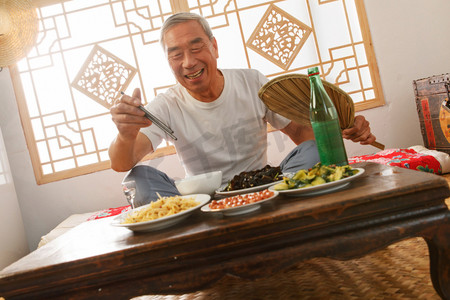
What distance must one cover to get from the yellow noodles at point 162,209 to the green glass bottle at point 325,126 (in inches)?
16.6

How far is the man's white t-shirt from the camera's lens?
196 cm

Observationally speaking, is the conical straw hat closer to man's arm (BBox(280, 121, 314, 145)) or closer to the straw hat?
man's arm (BBox(280, 121, 314, 145))

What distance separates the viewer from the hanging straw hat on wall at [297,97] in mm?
1246

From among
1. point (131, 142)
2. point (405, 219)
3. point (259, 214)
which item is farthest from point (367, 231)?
point (131, 142)

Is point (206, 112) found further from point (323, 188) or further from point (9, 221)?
point (9, 221)

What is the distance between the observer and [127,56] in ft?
12.2

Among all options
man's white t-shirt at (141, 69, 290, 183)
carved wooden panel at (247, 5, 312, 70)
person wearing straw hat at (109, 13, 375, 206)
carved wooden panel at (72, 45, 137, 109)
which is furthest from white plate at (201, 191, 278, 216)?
carved wooden panel at (72, 45, 137, 109)

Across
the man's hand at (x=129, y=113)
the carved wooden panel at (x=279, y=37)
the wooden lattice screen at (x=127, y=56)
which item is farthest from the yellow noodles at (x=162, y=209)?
the carved wooden panel at (x=279, y=37)

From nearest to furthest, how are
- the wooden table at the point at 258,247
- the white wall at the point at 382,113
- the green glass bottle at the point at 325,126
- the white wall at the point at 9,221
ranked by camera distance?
the wooden table at the point at 258,247 < the green glass bottle at the point at 325,126 < the white wall at the point at 9,221 < the white wall at the point at 382,113

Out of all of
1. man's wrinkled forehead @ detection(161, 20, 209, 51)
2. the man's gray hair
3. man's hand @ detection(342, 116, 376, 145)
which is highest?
the man's gray hair

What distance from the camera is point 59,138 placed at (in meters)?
3.73

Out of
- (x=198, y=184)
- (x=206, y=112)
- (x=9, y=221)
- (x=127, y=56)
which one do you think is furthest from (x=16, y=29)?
(x=198, y=184)

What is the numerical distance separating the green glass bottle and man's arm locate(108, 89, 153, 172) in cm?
58

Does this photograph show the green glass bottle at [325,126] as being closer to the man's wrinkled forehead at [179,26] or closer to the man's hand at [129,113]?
the man's hand at [129,113]
